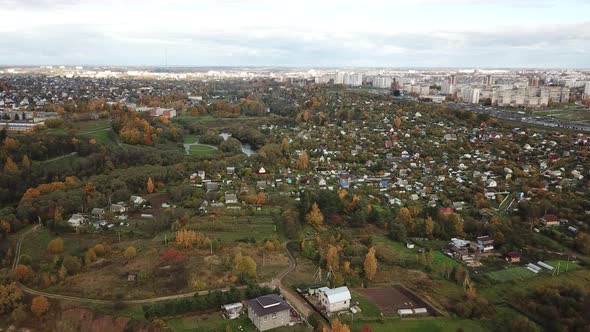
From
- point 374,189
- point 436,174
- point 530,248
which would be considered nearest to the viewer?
point 530,248

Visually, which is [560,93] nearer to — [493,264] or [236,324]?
[493,264]

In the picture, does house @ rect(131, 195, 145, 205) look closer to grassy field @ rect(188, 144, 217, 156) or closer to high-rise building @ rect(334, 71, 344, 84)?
grassy field @ rect(188, 144, 217, 156)

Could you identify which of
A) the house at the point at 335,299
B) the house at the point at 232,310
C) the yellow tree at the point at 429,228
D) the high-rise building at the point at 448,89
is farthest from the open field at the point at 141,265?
the high-rise building at the point at 448,89

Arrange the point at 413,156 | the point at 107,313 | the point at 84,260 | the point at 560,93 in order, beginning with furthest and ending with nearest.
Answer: the point at 560,93 → the point at 413,156 → the point at 84,260 → the point at 107,313

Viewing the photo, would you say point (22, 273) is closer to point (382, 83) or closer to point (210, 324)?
point (210, 324)

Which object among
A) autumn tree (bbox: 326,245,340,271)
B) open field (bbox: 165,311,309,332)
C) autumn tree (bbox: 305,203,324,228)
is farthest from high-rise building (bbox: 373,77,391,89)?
open field (bbox: 165,311,309,332)

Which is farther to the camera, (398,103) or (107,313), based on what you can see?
(398,103)

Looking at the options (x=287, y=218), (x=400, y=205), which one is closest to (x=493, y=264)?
(x=400, y=205)

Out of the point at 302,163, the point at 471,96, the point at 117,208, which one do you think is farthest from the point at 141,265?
the point at 471,96
